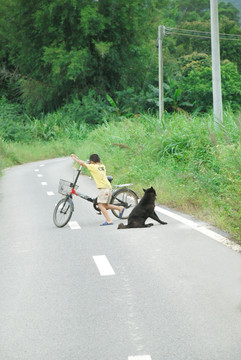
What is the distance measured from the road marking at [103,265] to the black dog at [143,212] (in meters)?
2.11

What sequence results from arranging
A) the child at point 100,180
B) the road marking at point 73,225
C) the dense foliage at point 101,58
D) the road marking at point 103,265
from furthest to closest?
the dense foliage at point 101,58 → the road marking at point 73,225 → the child at point 100,180 → the road marking at point 103,265

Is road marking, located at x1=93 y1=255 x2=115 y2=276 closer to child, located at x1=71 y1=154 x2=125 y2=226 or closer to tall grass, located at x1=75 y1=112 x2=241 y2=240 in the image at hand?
tall grass, located at x1=75 y1=112 x2=241 y2=240

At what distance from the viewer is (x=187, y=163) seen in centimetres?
1454

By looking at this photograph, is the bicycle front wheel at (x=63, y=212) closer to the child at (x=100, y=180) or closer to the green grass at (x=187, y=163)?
the child at (x=100, y=180)

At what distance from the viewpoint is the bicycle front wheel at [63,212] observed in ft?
32.4

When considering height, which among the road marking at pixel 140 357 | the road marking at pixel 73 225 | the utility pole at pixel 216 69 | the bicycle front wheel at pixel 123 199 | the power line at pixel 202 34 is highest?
the power line at pixel 202 34

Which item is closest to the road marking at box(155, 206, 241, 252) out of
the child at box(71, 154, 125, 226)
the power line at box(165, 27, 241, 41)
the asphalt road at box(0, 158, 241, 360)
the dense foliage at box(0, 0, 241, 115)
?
the asphalt road at box(0, 158, 241, 360)

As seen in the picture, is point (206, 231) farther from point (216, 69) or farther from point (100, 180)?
point (216, 69)

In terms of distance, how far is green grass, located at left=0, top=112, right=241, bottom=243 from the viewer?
31.8 ft

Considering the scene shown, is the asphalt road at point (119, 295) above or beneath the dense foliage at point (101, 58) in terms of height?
beneath

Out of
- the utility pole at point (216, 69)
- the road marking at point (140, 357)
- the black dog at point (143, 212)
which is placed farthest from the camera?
the utility pole at point (216, 69)

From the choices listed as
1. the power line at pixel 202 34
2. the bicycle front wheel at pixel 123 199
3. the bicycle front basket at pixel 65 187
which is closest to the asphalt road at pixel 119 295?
the bicycle front basket at pixel 65 187

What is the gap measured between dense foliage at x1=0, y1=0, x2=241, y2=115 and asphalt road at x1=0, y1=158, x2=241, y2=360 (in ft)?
126

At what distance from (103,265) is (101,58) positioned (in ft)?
159
